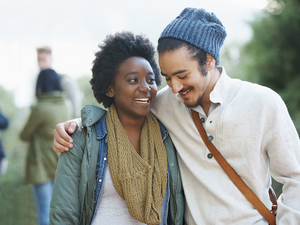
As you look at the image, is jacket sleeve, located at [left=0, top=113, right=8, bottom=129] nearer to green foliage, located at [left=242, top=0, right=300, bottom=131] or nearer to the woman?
the woman

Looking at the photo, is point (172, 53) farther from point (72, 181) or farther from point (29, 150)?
point (29, 150)

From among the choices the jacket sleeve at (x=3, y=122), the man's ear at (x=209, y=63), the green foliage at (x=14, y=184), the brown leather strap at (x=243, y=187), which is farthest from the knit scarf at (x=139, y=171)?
the green foliage at (x=14, y=184)

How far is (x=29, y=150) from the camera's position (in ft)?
13.0

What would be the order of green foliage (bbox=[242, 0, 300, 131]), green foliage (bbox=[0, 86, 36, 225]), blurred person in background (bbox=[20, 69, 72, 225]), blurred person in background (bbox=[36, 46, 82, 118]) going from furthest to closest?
green foliage (bbox=[242, 0, 300, 131]) < green foliage (bbox=[0, 86, 36, 225]) < blurred person in background (bbox=[36, 46, 82, 118]) < blurred person in background (bbox=[20, 69, 72, 225])

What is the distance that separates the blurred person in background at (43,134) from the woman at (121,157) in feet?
5.96

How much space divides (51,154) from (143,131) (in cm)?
212

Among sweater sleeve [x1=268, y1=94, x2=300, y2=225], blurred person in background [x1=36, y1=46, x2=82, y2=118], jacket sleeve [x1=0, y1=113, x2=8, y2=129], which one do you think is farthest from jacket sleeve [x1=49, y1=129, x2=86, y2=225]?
blurred person in background [x1=36, y1=46, x2=82, y2=118]

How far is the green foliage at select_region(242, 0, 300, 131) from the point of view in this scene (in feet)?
16.8

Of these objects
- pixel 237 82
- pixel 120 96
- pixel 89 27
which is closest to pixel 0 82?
pixel 89 27

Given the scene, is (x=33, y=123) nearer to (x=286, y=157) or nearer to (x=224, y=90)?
(x=224, y=90)

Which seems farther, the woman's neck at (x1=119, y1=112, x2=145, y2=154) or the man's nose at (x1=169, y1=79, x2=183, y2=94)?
the woman's neck at (x1=119, y1=112, x2=145, y2=154)

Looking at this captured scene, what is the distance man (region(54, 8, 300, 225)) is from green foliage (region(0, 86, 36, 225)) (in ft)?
11.9

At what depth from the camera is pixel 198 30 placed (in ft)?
6.42

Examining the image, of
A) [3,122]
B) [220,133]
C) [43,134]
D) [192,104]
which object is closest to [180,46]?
[192,104]
